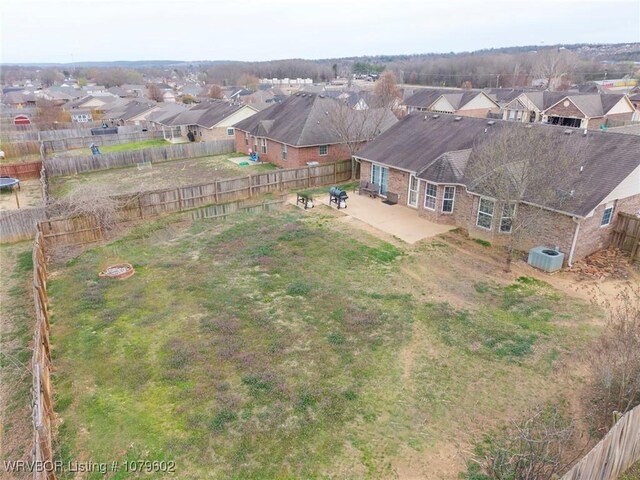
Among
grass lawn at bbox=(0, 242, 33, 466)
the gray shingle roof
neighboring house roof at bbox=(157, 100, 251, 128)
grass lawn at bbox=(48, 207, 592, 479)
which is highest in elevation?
the gray shingle roof

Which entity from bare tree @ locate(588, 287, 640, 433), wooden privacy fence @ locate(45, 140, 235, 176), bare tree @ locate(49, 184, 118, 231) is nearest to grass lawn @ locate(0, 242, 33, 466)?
bare tree @ locate(49, 184, 118, 231)

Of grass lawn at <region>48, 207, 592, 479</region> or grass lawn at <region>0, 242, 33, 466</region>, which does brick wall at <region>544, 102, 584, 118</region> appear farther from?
grass lawn at <region>0, 242, 33, 466</region>

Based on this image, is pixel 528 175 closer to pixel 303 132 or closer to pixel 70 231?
pixel 303 132

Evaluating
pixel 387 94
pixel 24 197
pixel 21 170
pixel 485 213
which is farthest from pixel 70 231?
pixel 387 94

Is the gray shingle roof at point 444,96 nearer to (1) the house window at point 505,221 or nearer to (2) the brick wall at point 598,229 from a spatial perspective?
(2) the brick wall at point 598,229

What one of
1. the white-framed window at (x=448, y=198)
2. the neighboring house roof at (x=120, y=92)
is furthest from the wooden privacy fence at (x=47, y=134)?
the neighboring house roof at (x=120, y=92)

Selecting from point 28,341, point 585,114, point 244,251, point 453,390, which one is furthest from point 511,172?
point 585,114
